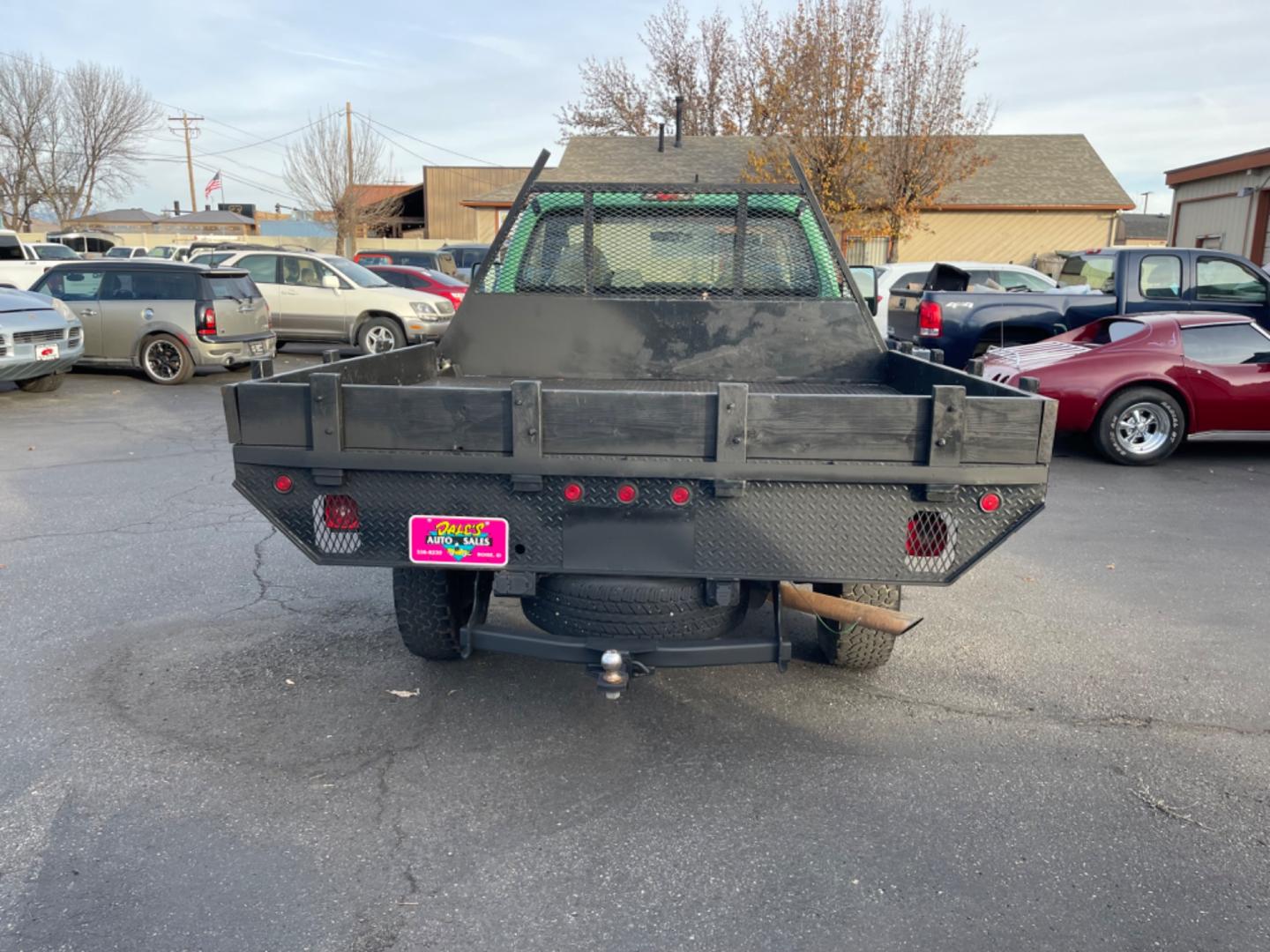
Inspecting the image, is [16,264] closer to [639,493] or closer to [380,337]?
[380,337]

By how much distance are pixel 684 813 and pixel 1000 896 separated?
3.29ft

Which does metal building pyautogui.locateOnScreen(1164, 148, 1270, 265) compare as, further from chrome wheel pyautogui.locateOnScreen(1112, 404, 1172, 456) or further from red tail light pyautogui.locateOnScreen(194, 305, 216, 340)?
red tail light pyautogui.locateOnScreen(194, 305, 216, 340)

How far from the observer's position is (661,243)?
511 centimetres

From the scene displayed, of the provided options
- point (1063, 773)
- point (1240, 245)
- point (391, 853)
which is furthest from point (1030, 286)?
point (391, 853)

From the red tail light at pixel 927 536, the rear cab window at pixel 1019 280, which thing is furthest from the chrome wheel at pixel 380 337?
the red tail light at pixel 927 536

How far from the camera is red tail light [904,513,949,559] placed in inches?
128

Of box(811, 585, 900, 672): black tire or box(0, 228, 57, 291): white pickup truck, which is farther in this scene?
box(0, 228, 57, 291): white pickup truck

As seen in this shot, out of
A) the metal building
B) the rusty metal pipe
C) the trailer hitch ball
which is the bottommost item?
the trailer hitch ball

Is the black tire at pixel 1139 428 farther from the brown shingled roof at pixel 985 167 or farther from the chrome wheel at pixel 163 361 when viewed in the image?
the brown shingled roof at pixel 985 167

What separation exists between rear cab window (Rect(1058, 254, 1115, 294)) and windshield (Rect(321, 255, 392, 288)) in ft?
35.3

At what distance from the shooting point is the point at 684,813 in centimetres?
324

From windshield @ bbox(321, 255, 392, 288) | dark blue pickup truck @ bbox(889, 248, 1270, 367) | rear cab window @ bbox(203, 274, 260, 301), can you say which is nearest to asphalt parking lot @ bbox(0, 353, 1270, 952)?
dark blue pickup truck @ bbox(889, 248, 1270, 367)

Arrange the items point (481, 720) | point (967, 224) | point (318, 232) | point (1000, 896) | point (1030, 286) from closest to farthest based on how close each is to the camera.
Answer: point (1000, 896) < point (481, 720) < point (1030, 286) < point (967, 224) < point (318, 232)

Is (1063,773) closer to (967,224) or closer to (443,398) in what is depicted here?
(443,398)
